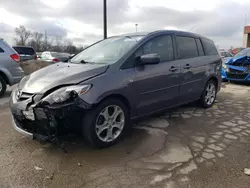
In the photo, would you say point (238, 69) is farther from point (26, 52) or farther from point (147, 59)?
point (26, 52)

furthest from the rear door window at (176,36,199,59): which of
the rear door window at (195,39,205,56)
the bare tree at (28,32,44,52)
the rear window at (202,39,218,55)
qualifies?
the bare tree at (28,32,44,52)

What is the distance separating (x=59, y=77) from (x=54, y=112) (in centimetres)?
60

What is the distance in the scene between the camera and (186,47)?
472 cm

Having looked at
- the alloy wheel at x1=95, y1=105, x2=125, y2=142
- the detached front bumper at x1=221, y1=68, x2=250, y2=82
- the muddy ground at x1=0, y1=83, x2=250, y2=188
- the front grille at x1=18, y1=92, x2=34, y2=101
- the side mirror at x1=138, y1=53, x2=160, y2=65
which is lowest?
the muddy ground at x1=0, y1=83, x2=250, y2=188

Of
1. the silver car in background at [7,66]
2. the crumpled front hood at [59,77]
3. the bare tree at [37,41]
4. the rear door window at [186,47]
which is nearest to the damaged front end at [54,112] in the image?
the crumpled front hood at [59,77]

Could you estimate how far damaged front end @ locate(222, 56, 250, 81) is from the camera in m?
8.77

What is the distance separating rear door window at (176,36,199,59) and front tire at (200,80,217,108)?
0.91 meters

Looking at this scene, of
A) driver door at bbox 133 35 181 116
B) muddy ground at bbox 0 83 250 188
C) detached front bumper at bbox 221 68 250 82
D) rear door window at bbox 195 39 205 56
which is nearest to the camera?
muddy ground at bbox 0 83 250 188

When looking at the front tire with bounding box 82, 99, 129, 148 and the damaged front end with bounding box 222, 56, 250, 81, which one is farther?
the damaged front end with bounding box 222, 56, 250, 81

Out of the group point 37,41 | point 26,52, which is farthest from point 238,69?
point 37,41

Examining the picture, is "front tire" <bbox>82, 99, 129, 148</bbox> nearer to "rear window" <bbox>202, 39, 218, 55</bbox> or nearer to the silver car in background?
"rear window" <bbox>202, 39, 218, 55</bbox>

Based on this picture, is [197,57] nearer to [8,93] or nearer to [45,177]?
[45,177]

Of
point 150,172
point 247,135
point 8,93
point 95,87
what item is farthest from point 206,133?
point 8,93

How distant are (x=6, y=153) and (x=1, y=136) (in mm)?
686
